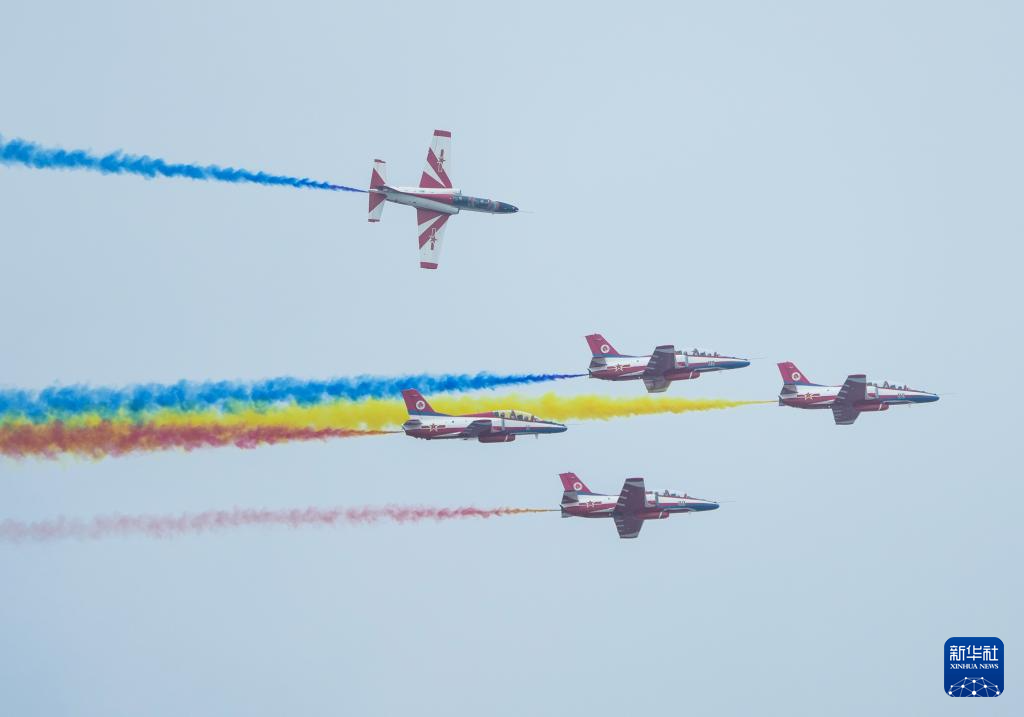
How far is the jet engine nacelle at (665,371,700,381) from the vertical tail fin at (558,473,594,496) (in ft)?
26.6

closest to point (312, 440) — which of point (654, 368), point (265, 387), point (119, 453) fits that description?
point (265, 387)

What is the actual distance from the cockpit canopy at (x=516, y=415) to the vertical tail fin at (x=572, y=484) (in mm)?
3991

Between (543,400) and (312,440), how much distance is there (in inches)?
591

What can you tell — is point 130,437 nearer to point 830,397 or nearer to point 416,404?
point 416,404

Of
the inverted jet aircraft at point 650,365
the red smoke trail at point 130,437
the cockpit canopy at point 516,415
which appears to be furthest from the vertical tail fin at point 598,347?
the red smoke trail at point 130,437

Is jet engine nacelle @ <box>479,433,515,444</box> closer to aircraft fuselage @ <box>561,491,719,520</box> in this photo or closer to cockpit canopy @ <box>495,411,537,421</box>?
cockpit canopy @ <box>495,411,537,421</box>

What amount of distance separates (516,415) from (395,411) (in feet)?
20.7

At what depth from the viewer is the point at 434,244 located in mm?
114938

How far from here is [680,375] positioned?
4510 inches

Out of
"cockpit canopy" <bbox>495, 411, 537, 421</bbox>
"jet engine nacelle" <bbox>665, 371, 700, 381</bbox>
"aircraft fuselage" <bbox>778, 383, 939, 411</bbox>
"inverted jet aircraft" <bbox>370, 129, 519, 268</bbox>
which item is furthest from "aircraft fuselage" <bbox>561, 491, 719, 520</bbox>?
"inverted jet aircraft" <bbox>370, 129, 519, 268</bbox>

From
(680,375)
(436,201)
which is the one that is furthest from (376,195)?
(680,375)

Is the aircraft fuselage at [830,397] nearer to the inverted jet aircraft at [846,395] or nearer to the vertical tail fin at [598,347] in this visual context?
the inverted jet aircraft at [846,395]

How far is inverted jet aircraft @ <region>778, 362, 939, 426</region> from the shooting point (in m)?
116

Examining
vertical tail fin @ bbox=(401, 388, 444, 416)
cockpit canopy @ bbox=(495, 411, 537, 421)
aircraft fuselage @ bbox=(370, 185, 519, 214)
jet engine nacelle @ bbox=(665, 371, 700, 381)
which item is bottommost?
cockpit canopy @ bbox=(495, 411, 537, 421)
